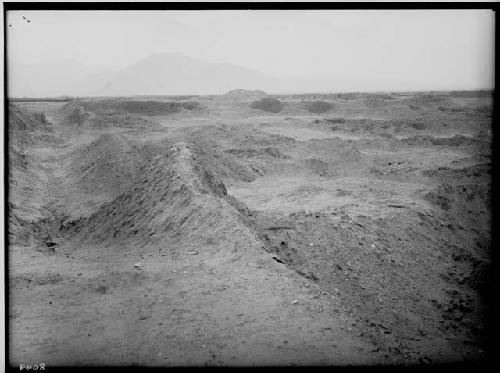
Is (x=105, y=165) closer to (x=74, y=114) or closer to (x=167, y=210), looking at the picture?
(x=167, y=210)

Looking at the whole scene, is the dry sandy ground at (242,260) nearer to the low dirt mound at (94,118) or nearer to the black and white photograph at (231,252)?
the black and white photograph at (231,252)

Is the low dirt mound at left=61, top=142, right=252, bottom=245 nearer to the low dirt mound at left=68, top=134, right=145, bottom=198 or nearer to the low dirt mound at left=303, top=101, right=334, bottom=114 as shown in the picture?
the low dirt mound at left=68, top=134, right=145, bottom=198

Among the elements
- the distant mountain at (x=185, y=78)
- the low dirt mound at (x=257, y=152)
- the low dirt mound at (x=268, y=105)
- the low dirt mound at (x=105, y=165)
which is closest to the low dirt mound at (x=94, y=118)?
the distant mountain at (x=185, y=78)

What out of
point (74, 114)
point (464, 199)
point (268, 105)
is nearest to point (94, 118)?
point (74, 114)

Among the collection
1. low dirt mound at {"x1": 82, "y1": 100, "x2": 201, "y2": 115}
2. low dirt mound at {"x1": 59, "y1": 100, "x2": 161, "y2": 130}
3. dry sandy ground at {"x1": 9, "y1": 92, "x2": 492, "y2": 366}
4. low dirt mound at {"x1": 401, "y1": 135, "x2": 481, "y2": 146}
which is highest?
low dirt mound at {"x1": 82, "y1": 100, "x2": 201, "y2": 115}

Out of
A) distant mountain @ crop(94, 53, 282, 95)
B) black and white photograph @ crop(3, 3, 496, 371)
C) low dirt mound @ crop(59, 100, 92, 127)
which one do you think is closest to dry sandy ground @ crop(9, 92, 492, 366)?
black and white photograph @ crop(3, 3, 496, 371)
